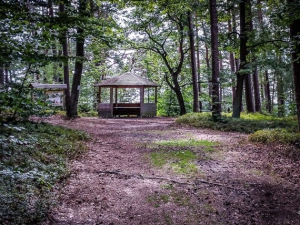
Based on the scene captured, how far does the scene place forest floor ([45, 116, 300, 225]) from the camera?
3098mm

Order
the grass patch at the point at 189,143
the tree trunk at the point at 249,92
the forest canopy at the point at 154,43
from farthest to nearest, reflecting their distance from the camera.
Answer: the tree trunk at the point at 249,92, the grass patch at the point at 189,143, the forest canopy at the point at 154,43

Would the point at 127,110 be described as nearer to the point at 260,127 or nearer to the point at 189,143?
the point at 260,127

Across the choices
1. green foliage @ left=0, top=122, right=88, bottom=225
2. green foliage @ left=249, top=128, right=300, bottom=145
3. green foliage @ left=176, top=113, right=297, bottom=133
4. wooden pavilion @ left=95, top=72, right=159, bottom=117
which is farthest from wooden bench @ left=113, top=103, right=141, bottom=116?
green foliage @ left=0, top=122, right=88, bottom=225

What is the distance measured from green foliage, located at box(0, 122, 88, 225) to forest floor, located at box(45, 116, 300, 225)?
21cm

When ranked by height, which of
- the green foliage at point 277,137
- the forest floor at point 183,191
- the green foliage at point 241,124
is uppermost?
the green foliage at point 241,124

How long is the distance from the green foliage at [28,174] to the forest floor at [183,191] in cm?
21

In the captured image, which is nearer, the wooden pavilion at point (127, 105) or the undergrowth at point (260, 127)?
the undergrowth at point (260, 127)

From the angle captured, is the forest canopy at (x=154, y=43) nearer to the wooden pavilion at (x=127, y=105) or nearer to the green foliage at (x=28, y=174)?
the green foliage at (x=28, y=174)

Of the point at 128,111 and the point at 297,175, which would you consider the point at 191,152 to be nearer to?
the point at 297,175

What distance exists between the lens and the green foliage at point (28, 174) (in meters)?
2.59

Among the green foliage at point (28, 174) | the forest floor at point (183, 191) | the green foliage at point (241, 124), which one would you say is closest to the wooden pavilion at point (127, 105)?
the green foliage at point (241, 124)

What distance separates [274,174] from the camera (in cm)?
455

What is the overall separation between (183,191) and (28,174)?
7.19 feet

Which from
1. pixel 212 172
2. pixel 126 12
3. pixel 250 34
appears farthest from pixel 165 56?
pixel 212 172
